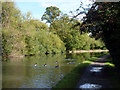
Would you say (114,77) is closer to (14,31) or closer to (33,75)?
(33,75)

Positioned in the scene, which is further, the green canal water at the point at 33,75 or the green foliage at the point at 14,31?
the green foliage at the point at 14,31

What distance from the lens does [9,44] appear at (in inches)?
1655

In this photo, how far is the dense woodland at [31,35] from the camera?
41531 mm

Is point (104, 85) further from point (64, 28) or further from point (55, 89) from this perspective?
point (64, 28)

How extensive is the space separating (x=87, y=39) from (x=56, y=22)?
21.3 m

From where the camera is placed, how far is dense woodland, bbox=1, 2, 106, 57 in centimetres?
4153

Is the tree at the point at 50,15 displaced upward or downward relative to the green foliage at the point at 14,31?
upward

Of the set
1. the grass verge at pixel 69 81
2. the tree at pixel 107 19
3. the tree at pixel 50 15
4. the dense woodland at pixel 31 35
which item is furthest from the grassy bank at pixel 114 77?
the tree at pixel 50 15

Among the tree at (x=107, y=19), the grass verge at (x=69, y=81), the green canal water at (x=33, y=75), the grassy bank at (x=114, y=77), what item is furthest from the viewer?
the green canal water at (x=33, y=75)

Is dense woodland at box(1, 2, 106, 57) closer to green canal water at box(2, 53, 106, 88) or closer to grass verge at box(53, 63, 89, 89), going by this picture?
green canal water at box(2, 53, 106, 88)

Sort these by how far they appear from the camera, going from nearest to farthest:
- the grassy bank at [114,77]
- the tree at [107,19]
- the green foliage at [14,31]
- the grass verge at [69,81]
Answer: the grass verge at [69,81], the grassy bank at [114,77], the tree at [107,19], the green foliage at [14,31]

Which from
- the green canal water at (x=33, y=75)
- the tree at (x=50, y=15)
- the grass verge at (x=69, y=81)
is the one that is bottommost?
the green canal water at (x=33, y=75)

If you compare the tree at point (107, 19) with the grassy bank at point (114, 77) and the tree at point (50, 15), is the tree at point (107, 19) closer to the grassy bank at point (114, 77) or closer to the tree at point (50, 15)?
the grassy bank at point (114, 77)

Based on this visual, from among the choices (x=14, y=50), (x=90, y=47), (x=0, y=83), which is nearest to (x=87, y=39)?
(x=90, y=47)
